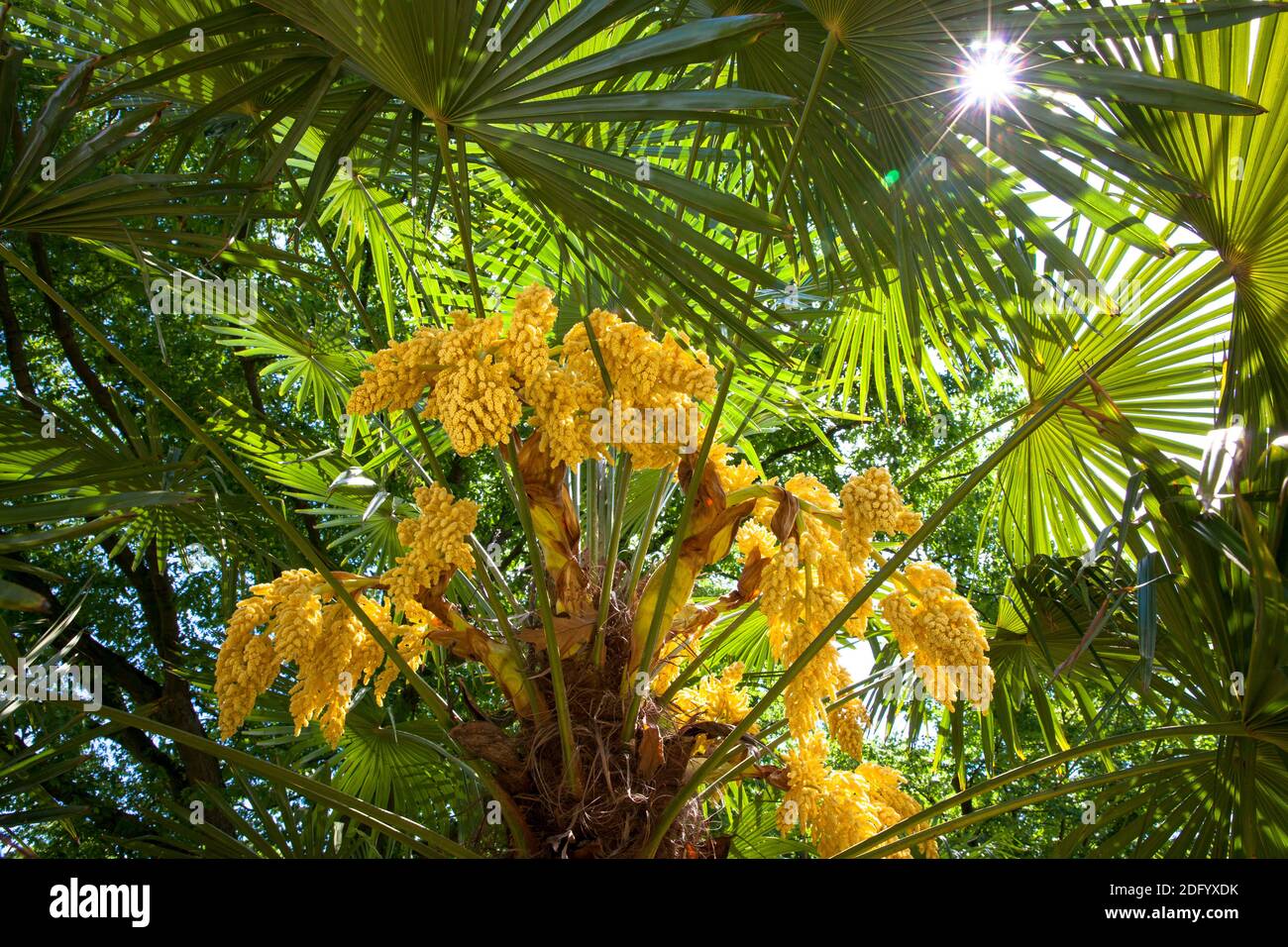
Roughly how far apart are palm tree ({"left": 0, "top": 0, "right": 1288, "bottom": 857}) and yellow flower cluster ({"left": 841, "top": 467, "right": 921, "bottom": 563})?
112 mm

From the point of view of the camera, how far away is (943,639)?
8.49ft

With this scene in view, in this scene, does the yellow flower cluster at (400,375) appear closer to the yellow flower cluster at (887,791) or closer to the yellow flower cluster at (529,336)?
the yellow flower cluster at (529,336)

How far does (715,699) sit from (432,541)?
1.45m

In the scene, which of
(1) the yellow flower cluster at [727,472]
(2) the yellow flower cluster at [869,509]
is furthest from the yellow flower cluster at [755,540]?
(2) the yellow flower cluster at [869,509]

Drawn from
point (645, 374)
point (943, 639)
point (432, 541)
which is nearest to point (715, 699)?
point (943, 639)

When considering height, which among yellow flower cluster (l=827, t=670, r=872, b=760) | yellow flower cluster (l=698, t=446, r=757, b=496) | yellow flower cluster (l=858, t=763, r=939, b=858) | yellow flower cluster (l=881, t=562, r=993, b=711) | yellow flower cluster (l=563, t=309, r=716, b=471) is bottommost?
yellow flower cluster (l=858, t=763, r=939, b=858)

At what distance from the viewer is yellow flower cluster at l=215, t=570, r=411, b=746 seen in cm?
266

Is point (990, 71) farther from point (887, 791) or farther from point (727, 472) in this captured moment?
point (887, 791)

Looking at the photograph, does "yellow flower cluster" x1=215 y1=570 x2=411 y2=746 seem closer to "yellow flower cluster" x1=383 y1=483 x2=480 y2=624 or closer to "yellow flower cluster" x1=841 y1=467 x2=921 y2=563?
"yellow flower cluster" x1=383 y1=483 x2=480 y2=624

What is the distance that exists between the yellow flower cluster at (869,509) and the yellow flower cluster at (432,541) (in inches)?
37.5

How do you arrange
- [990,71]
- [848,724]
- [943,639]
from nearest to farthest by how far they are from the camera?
[990,71]
[943,639]
[848,724]

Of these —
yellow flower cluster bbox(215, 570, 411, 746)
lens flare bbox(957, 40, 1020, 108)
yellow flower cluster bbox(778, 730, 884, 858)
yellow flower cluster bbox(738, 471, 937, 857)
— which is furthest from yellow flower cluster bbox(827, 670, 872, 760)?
lens flare bbox(957, 40, 1020, 108)

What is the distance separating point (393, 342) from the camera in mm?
2672

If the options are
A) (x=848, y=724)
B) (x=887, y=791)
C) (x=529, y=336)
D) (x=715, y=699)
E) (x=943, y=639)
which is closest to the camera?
(x=529, y=336)
